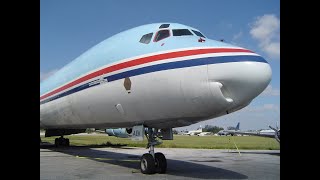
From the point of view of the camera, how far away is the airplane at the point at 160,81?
28.4 feet

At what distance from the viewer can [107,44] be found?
1294 centimetres

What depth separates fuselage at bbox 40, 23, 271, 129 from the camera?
340 inches

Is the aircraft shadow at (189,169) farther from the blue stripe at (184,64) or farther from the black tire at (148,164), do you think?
the blue stripe at (184,64)

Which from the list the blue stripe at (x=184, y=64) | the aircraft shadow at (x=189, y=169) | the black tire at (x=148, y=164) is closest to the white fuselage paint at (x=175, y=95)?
the blue stripe at (x=184, y=64)

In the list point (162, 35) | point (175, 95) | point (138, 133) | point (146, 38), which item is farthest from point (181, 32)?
point (138, 133)

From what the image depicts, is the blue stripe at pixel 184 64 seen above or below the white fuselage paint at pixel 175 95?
above

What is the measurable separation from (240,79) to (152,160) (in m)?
4.52

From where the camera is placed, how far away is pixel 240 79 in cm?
842

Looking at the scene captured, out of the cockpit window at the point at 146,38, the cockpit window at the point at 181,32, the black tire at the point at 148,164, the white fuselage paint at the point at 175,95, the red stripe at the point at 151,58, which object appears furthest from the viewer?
the black tire at the point at 148,164

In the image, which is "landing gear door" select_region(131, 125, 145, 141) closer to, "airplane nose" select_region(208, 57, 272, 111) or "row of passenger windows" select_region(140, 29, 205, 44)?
"row of passenger windows" select_region(140, 29, 205, 44)

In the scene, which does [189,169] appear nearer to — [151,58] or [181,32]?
[151,58]

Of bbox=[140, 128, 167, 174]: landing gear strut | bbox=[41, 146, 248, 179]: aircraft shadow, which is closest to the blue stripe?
bbox=[140, 128, 167, 174]: landing gear strut
